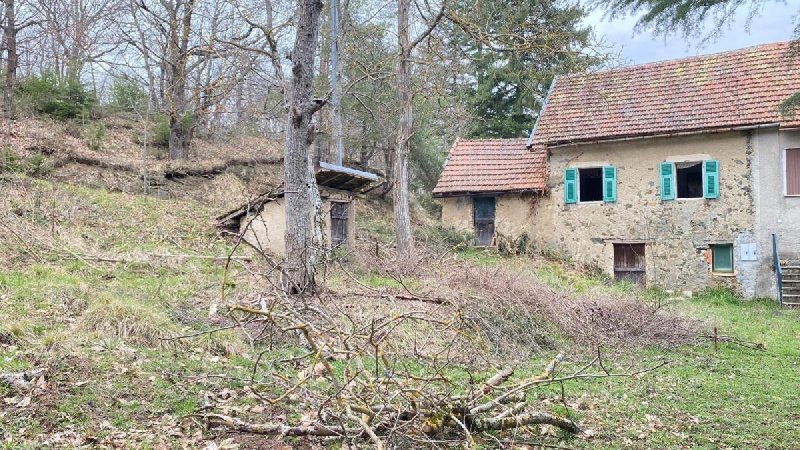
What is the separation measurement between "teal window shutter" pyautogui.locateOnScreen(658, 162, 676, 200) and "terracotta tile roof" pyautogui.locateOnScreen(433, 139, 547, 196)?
140 inches

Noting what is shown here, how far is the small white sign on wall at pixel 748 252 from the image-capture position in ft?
56.2

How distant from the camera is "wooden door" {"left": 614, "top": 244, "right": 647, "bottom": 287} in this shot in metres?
18.7

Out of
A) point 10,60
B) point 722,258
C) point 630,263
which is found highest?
point 10,60

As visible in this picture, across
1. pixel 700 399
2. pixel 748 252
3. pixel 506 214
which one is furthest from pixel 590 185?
pixel 700 399

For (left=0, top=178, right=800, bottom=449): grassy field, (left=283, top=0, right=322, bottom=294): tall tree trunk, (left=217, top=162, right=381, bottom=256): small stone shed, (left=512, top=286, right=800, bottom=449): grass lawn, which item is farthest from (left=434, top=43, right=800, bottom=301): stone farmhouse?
(left=283, top=0, right=322, bottom=294): tall tree trunk

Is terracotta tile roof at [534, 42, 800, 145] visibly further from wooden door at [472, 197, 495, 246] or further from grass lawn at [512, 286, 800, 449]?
grass lawn at [512, 286, 800, 449]

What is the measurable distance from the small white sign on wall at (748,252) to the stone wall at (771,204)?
5.8 inches

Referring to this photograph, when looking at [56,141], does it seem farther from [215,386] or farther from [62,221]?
[215,386]

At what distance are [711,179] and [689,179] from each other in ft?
6.88

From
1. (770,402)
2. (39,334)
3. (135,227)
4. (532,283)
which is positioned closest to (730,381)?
(770,402)

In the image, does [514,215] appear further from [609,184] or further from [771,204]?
[771,204]

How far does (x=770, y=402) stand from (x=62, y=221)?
1368 cm

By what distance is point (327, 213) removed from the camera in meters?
14.6

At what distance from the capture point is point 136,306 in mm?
7605
